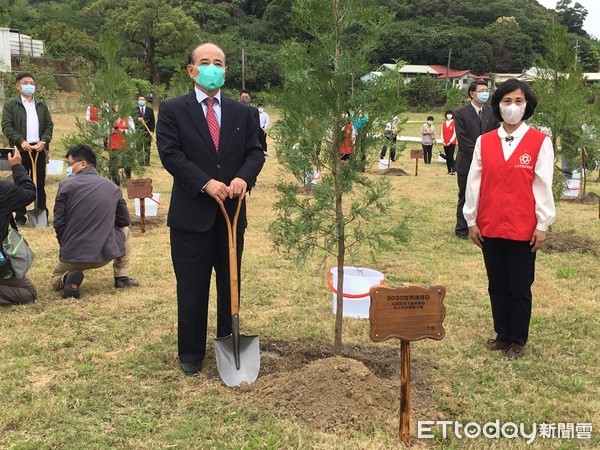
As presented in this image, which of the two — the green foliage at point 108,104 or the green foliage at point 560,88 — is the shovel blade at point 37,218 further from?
the green foliage at point 560,88

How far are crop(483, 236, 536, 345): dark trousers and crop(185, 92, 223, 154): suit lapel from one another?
2082 millimetres

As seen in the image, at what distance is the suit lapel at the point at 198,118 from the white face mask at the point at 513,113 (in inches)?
78.9

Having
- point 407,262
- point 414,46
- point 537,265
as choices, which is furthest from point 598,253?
point 414,46

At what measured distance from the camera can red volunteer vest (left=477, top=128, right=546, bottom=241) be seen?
4090mm

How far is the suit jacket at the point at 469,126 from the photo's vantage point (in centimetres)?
747

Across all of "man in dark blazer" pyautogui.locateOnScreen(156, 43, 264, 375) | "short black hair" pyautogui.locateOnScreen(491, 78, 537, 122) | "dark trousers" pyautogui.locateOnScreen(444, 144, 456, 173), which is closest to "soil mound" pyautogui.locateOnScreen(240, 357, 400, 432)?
"man in dark blazer" pyautogui.locateOnScreen(156, 43, 264, 375)

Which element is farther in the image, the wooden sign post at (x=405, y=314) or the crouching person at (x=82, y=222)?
the crouching person at (x=82, y=222)

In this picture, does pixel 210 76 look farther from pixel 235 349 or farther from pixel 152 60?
pixel 152 60

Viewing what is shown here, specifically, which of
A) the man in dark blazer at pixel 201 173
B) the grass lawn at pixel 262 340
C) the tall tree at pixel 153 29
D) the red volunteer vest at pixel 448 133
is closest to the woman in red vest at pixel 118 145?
the grass lawn at pixel 262 340

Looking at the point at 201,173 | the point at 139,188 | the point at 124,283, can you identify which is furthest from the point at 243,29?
the point at 201,173

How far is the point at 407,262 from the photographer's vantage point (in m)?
7.02

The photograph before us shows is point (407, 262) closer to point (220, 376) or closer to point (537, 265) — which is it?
point (537, 265)

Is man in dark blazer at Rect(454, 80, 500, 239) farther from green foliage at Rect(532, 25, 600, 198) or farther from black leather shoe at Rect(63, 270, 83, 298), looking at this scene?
black leather shoe at Rect(63, 270, 83, 298)

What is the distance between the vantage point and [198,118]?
3777mm
